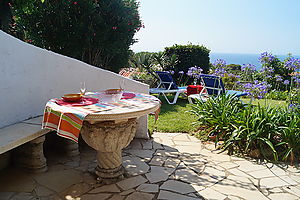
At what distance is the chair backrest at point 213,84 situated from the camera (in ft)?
19.4

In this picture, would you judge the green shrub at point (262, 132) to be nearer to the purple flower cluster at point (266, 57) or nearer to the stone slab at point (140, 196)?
the purple flower cluster at point (266, 57)

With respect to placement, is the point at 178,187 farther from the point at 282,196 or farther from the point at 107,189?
the point at 282,196

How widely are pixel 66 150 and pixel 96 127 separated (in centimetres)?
123

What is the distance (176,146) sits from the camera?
408cm

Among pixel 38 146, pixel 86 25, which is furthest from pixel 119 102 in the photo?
pixel 86 25

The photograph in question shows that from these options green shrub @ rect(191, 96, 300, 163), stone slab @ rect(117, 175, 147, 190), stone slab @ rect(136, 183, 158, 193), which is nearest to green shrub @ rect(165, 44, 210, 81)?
green shrub @ rect(191, 96, 300, 163)

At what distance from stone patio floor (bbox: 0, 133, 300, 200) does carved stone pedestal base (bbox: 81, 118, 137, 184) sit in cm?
13

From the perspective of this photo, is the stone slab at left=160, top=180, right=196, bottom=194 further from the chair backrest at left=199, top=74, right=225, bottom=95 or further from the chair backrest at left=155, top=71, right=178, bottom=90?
the chair backrest at left=155, top=71, right=178, bottom=90

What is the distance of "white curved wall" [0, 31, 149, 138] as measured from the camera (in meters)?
2.82

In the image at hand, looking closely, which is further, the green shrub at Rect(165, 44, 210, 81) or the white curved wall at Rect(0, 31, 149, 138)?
the green shrub at Rect(165, 44, 210, 81)

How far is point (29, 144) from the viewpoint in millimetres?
2920

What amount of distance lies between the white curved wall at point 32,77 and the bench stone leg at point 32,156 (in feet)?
1.23

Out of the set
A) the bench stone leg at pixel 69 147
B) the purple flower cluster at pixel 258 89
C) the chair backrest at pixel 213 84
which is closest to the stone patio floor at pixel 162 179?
the bench stone leg at pixel 69 147

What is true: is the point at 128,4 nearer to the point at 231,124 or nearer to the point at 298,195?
the point at 231,124
